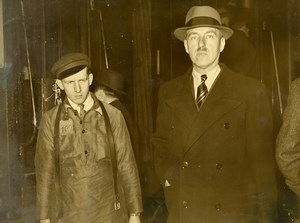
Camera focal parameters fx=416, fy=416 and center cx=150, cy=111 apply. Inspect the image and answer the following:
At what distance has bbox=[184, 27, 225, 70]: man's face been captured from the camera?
193 cm

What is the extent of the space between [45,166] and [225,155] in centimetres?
85

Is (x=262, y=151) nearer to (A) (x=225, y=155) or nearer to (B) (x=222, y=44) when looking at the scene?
(A) (x=225, y=155)

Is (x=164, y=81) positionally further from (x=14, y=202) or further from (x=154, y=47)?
(x=14, y=202)

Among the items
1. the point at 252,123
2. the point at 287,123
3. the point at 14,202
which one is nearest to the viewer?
the point at 287,123

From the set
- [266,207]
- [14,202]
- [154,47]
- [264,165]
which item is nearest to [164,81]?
[154,47]

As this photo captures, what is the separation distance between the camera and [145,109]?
6.75ft

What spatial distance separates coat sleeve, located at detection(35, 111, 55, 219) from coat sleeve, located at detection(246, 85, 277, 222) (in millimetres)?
924

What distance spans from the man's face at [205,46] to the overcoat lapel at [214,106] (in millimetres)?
88

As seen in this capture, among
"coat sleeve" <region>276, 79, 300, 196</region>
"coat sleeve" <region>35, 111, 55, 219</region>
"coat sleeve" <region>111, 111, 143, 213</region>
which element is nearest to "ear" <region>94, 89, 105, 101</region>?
"coat sleeve" <region>111, 111, 143, 213</region>

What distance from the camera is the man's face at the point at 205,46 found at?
1927mm

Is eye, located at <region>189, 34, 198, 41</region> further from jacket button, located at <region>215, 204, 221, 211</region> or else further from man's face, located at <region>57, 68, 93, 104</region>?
jacket button, located at <region>215, 204, 221, 211</region>

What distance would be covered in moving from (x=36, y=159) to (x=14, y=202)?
250 mm

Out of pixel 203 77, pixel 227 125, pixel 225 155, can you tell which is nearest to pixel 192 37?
pixel 203 77

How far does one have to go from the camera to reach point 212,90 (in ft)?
6.40
